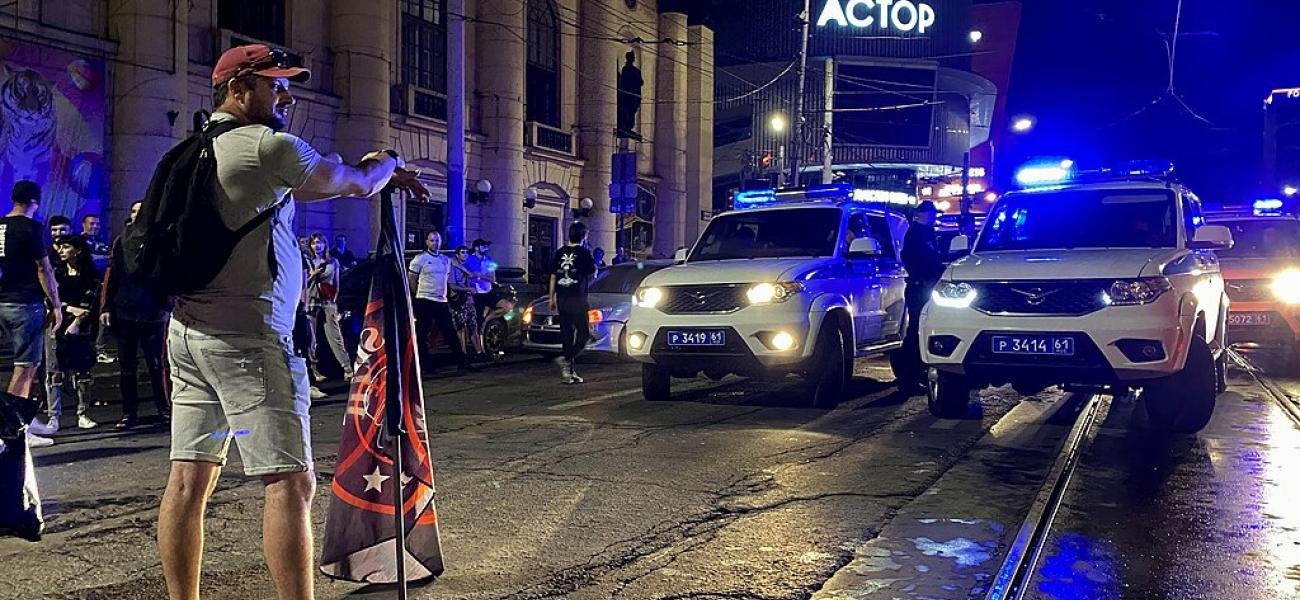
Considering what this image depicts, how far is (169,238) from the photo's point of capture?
2.91m

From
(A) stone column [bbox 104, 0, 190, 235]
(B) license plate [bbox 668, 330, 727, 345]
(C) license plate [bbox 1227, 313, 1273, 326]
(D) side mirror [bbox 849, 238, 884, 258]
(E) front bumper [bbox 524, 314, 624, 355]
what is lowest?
(E) front bumper [bbox 524, 314, 624, 355]

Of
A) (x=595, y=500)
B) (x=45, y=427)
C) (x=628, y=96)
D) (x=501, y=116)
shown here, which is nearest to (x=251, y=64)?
(x=595, y=500)

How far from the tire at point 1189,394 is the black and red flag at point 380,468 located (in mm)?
5747

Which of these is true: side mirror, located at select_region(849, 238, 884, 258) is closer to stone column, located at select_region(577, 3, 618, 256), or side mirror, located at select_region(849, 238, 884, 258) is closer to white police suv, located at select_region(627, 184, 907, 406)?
white police suv, located at select_region(627, 184, 907, 406)

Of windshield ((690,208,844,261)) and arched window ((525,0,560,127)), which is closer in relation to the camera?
windshield ((690,208,844,261))

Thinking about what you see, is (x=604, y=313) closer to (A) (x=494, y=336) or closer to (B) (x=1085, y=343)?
(A) (x=494, y=336)

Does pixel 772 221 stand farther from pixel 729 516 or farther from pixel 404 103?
pixel 404 103

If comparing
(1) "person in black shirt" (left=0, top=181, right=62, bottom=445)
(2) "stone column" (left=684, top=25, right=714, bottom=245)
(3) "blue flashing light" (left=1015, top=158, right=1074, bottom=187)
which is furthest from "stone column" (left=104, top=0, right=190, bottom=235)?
(2) "stone column" (left=684, top=25, right=714, bottom=245)

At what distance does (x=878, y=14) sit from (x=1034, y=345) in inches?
1754

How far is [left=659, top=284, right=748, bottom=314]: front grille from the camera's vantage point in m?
8.69

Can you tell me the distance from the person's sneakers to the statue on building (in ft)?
76.9

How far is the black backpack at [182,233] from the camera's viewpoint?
2914 mm

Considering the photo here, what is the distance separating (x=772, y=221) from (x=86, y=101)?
11.6 m

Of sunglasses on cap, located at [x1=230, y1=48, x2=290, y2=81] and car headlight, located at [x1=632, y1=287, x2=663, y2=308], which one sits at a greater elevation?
sunglasses on cap, located at [x1=230, y1=48, x2=290, y2=81]
